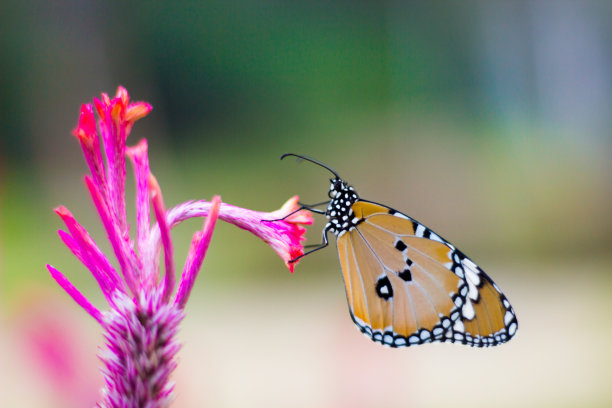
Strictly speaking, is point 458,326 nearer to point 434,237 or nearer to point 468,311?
point 468,311

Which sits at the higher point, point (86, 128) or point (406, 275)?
point (406, 275)

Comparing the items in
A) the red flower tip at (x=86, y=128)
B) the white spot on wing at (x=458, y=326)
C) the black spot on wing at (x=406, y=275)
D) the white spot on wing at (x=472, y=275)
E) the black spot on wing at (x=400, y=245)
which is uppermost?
the black spot on wing at (x=400, y=245)

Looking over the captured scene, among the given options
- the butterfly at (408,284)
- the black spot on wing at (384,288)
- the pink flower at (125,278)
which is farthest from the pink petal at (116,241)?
the black spot on wing at (384,288)

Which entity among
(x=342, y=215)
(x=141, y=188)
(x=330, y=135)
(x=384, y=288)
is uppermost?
(x=330, y=135)

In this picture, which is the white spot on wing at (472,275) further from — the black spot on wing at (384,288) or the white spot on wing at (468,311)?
the black spot on wing at (384,288)

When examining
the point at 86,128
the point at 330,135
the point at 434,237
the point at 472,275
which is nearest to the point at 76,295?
the point at 86,128
